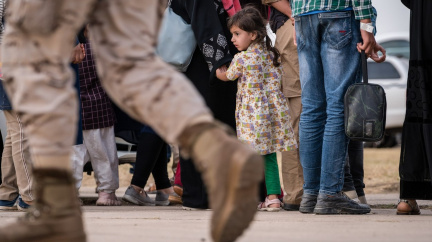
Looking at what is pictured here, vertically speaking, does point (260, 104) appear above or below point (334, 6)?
below

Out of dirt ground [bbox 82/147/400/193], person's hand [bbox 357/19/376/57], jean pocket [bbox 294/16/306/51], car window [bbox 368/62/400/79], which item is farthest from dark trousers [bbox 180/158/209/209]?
car window [bbox 368/62/400/79]

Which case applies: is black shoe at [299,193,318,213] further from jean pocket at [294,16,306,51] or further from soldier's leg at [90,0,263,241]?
soldier's leg at [90,0,263,241]

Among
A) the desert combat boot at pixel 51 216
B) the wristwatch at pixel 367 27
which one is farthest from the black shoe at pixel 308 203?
the desert combat boot at pixel 51 216

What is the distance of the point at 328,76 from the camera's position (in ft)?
17.6

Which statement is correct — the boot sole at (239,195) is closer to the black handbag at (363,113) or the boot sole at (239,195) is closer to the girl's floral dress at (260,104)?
the black handbag at (363,113)

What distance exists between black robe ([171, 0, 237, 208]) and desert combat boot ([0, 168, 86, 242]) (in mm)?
3038

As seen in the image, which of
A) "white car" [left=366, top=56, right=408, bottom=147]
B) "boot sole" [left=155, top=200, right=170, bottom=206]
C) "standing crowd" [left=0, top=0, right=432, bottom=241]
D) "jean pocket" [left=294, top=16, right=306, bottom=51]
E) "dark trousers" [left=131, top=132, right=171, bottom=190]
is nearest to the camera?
"standing crowd" [left=0, top=0, right=432, bottom=241]

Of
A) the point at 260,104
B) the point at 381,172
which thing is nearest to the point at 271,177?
the point at 260,104

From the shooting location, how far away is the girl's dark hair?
591 centimetres

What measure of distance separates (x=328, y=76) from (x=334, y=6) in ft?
1.41

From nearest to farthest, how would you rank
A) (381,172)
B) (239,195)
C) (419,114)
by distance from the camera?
(239,195) → (419,114) → (381,172)

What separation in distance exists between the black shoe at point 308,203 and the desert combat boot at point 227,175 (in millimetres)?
2810

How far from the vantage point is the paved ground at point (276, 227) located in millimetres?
3691

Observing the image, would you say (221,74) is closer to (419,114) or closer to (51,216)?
(419,114)
